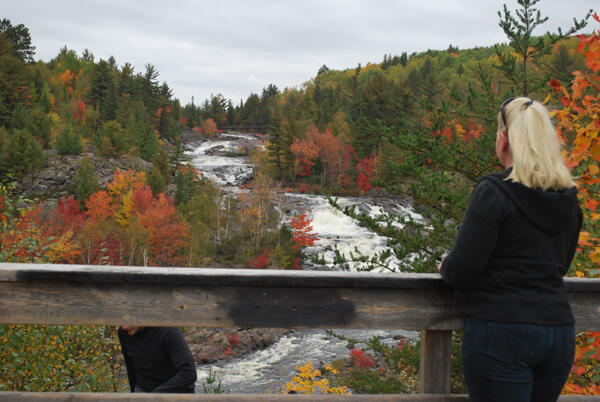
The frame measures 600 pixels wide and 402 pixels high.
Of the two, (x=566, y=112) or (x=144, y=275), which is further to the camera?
(x=566, y=112)

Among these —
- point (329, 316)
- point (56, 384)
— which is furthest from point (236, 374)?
point (329, 316)

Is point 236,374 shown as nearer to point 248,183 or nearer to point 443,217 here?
point 443,217

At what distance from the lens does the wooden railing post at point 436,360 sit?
2.38 meters

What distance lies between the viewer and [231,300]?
227 centimetres

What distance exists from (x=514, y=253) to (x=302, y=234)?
41162 millimetres

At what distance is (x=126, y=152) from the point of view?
6631 centimetres

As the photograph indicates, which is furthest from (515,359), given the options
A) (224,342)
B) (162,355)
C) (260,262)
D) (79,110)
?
(79,110)

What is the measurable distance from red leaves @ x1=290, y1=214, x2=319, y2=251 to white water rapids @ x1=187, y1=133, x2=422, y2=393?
77 cm

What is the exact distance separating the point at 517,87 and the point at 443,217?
3093mm

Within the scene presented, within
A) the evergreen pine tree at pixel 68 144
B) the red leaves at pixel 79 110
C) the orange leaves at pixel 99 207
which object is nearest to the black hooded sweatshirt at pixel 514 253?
the orange leaves at pixel 99 207

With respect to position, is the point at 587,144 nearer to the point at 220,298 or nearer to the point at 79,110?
the point at 220,298

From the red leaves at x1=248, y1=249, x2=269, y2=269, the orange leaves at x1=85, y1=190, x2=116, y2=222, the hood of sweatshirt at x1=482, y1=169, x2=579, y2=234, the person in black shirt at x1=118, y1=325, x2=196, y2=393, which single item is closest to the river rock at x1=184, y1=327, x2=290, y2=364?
the red leaves at x1=248, y1=249, x2=269, y2=269

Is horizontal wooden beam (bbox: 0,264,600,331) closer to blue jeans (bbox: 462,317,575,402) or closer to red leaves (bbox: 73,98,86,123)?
blue jeans (bbox: 462,317,575,402)

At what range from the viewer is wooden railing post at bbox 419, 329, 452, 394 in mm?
2377
